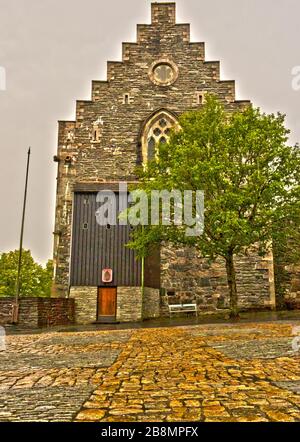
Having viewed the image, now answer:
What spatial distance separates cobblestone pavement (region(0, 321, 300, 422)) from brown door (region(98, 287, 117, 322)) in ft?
44.8

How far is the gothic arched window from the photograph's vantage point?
24.5m

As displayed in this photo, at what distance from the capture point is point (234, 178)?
623 inches

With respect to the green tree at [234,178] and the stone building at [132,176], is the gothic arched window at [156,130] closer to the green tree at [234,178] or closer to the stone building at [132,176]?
the stone building at [132,176]

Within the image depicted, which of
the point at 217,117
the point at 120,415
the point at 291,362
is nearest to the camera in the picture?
the point at 120,415

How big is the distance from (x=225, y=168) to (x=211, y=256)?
3461mm

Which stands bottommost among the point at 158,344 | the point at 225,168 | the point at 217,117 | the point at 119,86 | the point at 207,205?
the point at 158,344

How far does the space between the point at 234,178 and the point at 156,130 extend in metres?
10.2

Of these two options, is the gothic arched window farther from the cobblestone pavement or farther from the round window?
the cobblestone pavement

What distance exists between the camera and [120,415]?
2863mm

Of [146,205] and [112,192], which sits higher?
[112,192]

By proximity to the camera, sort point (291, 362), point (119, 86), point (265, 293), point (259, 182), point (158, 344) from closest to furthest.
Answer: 1. point (291, 362)
2. point (158, 344)
3. point (259, 182)
4. point (265, 293)
5. point (119, 86)

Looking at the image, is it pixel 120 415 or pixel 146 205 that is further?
pixel 146 205
